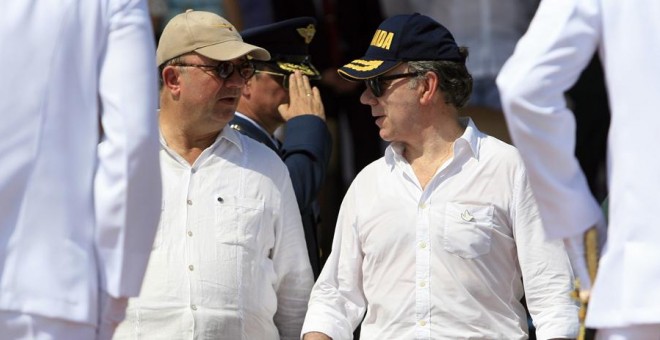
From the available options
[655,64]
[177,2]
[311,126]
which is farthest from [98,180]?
[177,2]

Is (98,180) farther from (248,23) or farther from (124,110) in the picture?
(248,23)

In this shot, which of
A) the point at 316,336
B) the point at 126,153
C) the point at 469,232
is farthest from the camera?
the point at 316,336

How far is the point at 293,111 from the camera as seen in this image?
612 centimetres

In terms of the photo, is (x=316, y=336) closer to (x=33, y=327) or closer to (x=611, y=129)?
(x=33, y=327)

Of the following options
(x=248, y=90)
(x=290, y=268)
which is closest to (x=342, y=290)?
(x=290, y=268)

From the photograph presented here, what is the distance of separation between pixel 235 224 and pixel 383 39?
88 centimetres

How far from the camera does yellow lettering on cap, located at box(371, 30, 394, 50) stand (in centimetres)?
536

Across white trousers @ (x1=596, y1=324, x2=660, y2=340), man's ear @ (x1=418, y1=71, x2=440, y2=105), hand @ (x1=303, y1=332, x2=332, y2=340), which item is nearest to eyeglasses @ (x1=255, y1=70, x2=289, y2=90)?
man's ear @ (x1=418, y1=71, x2=440, y2=105)

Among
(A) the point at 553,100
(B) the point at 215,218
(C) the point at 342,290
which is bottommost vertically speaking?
(C) the point at 342,290

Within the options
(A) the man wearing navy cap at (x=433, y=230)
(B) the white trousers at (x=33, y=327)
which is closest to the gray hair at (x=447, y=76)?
(A) the man wearing navy cap at (x=433, y=230)

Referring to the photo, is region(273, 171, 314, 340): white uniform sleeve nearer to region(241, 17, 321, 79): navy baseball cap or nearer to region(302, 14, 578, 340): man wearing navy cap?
region(302, 14, 578, 340): man wearing navy cap

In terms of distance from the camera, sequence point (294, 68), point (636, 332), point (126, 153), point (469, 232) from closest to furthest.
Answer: point (636, 332), point (126, 153), point (469, 232), point (294, 68)

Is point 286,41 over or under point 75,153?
under

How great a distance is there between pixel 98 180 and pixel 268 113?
2236 millimetres
